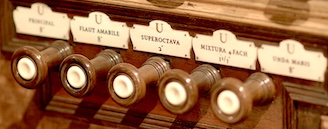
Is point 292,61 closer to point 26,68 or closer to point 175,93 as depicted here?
point 175,93

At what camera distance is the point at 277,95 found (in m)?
1.12

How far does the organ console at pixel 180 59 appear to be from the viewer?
1.06 metres

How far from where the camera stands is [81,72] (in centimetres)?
118

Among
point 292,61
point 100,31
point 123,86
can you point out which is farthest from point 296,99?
point 100,31

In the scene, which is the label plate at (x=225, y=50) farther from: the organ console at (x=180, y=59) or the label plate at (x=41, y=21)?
the label plate at (x=41, y=21)

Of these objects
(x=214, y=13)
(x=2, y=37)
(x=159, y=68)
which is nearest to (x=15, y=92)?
(x=2, y=37)

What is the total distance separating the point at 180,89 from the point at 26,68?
1.04 feet

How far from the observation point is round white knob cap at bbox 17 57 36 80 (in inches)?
48.1

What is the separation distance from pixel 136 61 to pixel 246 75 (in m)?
0.23

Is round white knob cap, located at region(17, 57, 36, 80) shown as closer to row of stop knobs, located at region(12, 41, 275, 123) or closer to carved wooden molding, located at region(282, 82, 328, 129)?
row of stop knobs, located at region(12, 41, 275, 123)

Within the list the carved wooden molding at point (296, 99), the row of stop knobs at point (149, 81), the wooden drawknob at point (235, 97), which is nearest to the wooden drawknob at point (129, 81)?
the row of stop knobs at point (149, 81)

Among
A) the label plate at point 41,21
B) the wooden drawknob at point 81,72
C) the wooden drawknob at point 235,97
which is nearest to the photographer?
the wooden drawknob at point 235,97

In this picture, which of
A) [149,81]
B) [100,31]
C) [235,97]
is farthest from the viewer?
[100,31]

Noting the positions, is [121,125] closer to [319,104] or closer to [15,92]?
[15,92]
